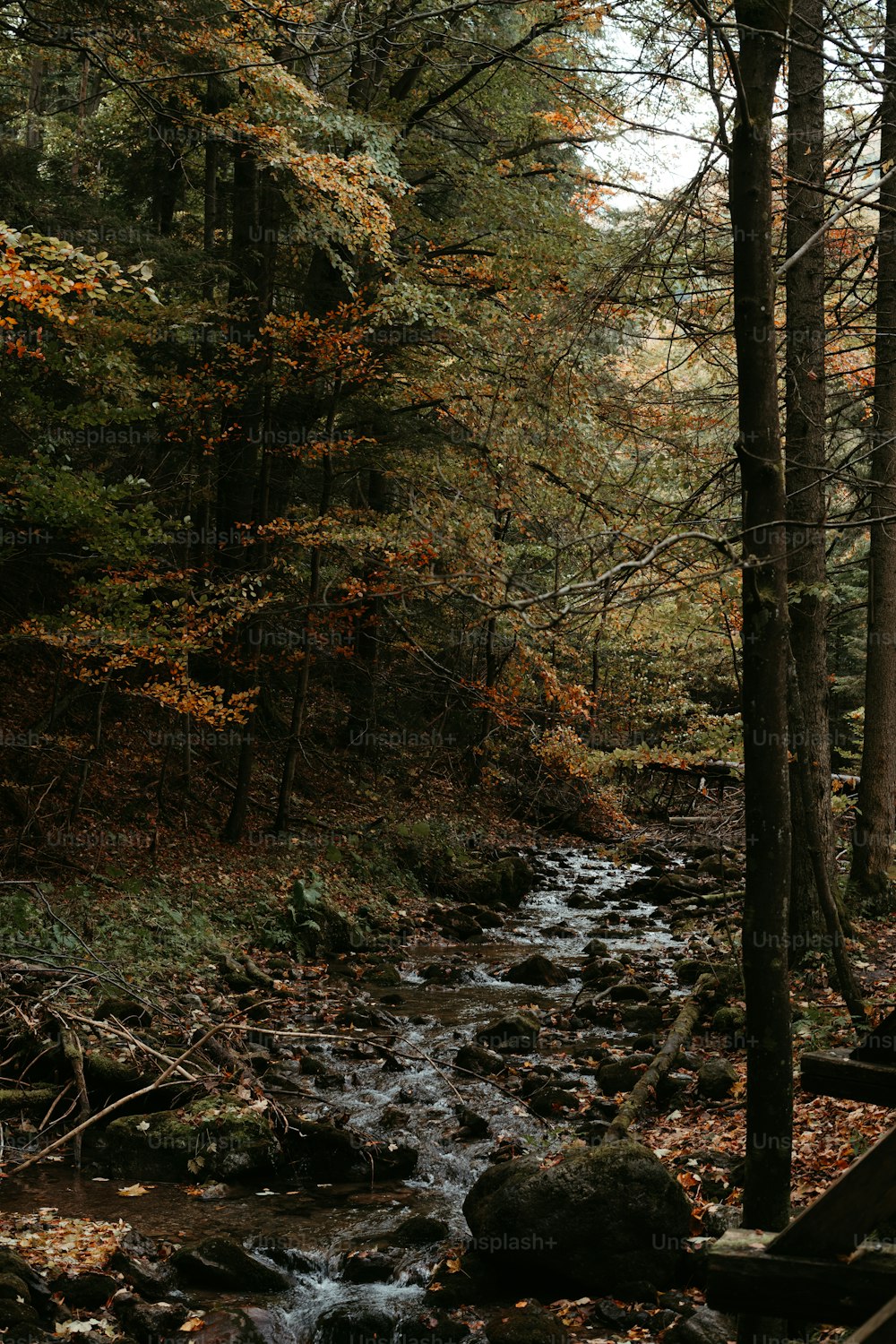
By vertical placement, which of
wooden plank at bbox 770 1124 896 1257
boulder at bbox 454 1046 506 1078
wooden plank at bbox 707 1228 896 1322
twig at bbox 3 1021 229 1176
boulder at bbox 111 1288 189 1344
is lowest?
boulder at bbox 454 1046 506 1078

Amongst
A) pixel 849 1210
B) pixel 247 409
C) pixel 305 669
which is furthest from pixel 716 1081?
pixel 247 409

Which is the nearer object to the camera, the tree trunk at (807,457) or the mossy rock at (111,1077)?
the mossy rock at (111,1077)

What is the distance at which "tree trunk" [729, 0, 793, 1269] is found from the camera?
4.54 meters

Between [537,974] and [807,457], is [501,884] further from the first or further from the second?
[807,457]

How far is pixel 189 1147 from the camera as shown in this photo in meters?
7.14

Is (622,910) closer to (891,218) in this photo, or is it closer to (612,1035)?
(612,1035)

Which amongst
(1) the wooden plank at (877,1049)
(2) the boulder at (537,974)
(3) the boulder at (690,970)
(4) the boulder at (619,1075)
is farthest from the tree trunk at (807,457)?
(1) the wooden plank at (877,1049)

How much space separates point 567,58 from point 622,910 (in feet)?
42.3

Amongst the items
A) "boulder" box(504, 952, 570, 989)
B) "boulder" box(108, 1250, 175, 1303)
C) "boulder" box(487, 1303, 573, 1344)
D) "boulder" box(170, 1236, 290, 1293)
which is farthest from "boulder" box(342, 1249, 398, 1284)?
"boulder" box(504, 952, 570, 989)

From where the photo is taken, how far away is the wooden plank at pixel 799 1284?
2.96m

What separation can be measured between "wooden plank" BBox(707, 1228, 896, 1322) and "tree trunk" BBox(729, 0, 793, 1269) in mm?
1427

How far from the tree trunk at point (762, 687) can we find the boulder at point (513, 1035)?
540 cm

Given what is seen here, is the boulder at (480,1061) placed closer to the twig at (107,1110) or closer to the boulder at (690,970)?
the twig at (107,1110)

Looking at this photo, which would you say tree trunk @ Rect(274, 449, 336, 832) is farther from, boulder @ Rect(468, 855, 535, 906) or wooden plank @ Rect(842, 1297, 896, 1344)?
wooden plank @ Rect(842, 1297, 896, 1344)
